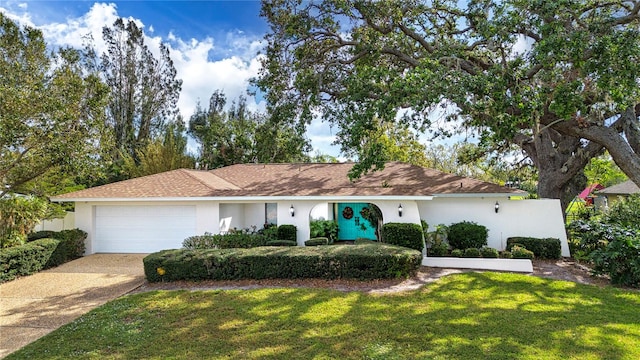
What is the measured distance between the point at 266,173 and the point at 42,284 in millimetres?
10077

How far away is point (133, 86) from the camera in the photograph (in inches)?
1164

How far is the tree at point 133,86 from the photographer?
94.3 ft

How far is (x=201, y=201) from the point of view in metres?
13.9

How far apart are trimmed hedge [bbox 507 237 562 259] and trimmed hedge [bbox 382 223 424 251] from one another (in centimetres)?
415

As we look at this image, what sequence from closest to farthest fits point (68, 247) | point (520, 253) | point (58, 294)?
point (58, 294)
point (520, 253)
point (68, 247)

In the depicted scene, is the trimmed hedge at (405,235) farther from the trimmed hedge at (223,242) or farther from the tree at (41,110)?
the tree at (41,110)

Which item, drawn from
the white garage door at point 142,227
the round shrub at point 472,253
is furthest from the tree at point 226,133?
the round shrub at point 472,253

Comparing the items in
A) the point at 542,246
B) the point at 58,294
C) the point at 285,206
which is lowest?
the point at 58,294

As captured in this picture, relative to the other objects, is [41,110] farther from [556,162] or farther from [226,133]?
[556,162]

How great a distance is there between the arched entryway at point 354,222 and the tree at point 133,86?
20.2 metres

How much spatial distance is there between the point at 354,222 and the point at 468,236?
568 cm

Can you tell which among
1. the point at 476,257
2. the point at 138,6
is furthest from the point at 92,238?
the point at 476,257

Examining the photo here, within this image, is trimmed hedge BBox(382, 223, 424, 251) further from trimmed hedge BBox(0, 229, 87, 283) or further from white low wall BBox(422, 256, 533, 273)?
trimmed hedge BBox(0, 229, 87, 283)

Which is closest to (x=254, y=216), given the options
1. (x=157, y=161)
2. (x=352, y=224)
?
(x=352, y=224)
